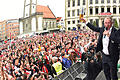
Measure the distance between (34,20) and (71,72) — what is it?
242 feet

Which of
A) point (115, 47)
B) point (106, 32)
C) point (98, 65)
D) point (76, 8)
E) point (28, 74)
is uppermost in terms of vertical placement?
point (76, 8)

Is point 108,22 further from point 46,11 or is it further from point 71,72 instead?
point 46,11

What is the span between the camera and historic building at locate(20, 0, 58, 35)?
79.3 metres

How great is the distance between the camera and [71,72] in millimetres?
7941

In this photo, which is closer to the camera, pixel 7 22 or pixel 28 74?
pixel 28 74

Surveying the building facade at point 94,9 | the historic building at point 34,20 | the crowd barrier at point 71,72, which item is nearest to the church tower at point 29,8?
→ the historic building at point 34,20

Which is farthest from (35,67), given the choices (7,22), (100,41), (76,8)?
(7,22)

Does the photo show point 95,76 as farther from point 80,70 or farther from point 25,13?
point 25,13

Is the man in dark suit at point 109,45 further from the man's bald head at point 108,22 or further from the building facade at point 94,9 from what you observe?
the building facade at point 94,9

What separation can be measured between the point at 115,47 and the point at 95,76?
103 inches

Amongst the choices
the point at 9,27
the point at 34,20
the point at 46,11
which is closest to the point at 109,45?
the point at 34,20

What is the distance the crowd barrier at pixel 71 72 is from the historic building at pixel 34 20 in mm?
69443

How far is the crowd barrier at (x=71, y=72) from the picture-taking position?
Answer: 709 cm

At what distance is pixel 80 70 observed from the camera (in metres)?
8.77
